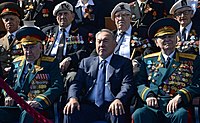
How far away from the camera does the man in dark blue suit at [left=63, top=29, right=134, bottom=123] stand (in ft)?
16.1

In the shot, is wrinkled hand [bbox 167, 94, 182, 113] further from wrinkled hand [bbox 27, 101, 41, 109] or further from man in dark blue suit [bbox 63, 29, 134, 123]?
wrinkled hand [bbox 27, 101, 41, 109]

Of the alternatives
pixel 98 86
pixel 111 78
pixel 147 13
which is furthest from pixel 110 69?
pixel 147 13

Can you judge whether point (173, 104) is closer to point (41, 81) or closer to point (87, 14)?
point (41, 81)

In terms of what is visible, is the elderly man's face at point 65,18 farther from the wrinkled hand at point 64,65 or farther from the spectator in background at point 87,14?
the wrinkled hand at point 64,65

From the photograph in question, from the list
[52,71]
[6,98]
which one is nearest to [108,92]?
[52,71]

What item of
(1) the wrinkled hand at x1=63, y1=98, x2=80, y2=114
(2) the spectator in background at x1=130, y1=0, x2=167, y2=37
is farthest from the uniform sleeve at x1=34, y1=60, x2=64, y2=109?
(2) the spectator in background at x1=130, y1=0, x2=167, y2=37

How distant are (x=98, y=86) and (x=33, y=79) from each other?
0.65 m

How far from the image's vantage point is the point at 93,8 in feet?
22.0

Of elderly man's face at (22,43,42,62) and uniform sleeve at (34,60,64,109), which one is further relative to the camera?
elderly man's face at (22,43,42,62)

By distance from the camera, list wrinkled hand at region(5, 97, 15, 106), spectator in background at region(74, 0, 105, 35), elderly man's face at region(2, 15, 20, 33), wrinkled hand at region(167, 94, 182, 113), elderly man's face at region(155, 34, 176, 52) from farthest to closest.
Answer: spectator in background at region(74, 0, 105, 35) → elderly man's face at region(2, 15, 20, 33) → wrinkled hand at region(5, 97, 15, 106) → elderly man's face at region(155, 34, 176, 52) → wrinkled hand at region(167, 94, 182, 113)

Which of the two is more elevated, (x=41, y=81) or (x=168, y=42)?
(x=168, y=42)

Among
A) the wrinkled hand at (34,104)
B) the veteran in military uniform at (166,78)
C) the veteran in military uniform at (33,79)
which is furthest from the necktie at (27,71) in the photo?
the veteran in military uniform at (166,78)

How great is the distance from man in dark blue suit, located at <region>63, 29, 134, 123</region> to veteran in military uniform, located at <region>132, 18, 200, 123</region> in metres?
0.16

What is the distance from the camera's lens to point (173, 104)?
4746mm
